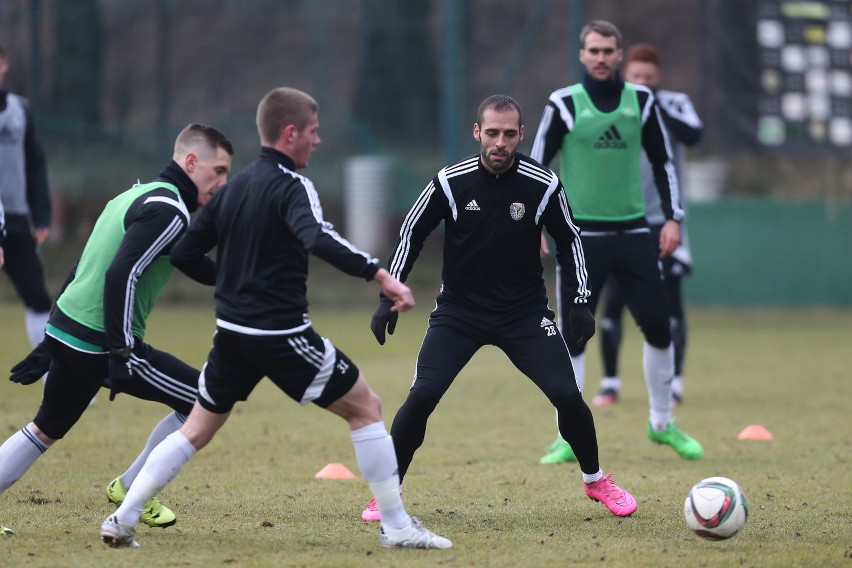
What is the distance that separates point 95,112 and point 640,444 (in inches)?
527

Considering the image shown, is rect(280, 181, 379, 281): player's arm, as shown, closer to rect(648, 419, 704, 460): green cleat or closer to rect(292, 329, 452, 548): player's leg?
rect(292, 329, 452, 548): player's leg

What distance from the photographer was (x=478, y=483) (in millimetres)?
7238

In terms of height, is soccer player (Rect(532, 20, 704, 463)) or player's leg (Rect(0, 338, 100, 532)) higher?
soccer player (Rect(532, 20, 704, 463))

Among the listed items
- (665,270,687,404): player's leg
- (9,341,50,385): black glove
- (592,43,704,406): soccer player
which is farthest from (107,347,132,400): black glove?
(665,270,687,404): player's leg

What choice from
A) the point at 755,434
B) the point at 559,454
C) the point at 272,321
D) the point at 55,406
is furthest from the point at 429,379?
the point at 755,434

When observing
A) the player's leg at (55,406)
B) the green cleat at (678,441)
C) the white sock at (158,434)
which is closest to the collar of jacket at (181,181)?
the player's leg at (55,406)

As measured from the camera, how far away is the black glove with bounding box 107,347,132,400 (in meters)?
5.65

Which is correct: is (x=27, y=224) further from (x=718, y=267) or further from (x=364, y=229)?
(x=718, y=267)

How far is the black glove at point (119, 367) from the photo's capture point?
565cm

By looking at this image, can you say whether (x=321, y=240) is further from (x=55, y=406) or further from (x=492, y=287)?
(x=55, y=406)

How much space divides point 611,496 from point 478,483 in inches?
42.8

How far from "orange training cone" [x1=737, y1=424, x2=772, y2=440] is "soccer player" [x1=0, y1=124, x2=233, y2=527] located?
4549mm

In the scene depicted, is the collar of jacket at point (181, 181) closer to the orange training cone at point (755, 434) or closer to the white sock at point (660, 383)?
the white sock at point (660, 383)

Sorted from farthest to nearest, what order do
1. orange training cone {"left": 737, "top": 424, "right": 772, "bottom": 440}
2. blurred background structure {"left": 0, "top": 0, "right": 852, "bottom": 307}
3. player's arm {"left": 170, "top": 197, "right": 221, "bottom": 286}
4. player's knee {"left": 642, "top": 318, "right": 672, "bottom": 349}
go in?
blurred background structure {"left": 0, "top": 0, "right": 852, "bottom": 307} < orange training cone {"left": 737, "top": 424, "right": 772, "bottom": 440} < player's knee {"left": 642, "top": 318, "right": 672, "bottom": 349} < player's arm {"left": 170, "top": 197, "right": 221, "bottom": 286}
